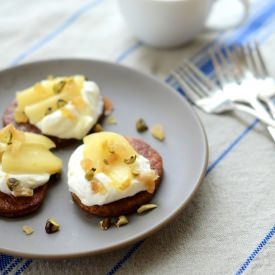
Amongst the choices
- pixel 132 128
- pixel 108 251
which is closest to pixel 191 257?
pixel 108 251

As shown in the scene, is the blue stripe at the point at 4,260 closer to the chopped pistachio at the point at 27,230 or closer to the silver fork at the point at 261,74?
the chopped pistachio at the point at 27,230

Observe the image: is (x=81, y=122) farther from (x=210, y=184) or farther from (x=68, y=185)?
(x=210, y=184)

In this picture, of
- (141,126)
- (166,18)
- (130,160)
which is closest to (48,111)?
(141,126)

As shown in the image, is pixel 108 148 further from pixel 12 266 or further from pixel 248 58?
pixel 248 58

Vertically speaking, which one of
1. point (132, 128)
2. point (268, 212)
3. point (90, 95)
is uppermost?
point (90, 95)

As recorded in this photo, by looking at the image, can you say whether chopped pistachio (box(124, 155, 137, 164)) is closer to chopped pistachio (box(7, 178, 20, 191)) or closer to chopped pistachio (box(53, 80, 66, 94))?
chopped pistachio (box(7, 178, 20, 191))
